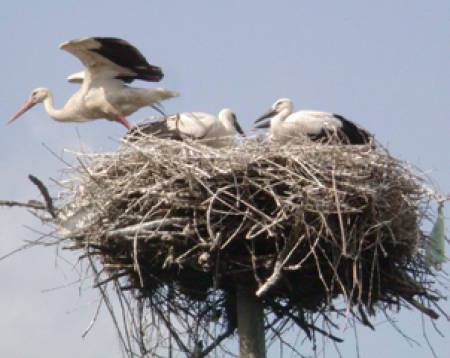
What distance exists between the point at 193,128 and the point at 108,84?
157cm

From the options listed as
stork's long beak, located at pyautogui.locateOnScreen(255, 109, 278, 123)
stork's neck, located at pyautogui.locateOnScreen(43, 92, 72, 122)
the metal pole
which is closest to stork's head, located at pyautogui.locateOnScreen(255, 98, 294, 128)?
stork's long beak, located at pyautogui.locateOnScreen(255, 109, 278, 123)

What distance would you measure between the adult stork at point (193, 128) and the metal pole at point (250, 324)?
1410mm

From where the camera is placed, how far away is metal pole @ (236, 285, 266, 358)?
29.6 ft

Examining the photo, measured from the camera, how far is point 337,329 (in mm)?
9250

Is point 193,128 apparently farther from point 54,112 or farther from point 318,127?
point 54,112

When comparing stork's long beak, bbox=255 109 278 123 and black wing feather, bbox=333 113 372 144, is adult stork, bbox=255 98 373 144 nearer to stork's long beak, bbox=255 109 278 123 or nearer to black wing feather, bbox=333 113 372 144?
black wing feather, bbox=333 113 372 144

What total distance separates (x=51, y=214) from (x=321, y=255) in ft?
5.27

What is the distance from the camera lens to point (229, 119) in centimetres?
1124

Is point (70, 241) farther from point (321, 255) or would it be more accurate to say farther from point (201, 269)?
point (321, 255)

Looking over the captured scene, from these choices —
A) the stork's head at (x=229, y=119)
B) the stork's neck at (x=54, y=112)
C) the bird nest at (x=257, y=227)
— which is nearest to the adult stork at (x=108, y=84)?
the stork's neck at (x=54, y=112)

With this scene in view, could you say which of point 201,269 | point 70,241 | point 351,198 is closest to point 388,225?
point 351,198

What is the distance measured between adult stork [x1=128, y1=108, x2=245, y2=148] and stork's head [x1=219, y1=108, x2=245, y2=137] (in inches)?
11.2

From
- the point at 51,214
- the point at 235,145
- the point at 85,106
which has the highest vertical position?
the point at 85,106

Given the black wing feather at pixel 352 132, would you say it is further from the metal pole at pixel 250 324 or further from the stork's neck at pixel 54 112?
the stork's neck at pixel 54 112
